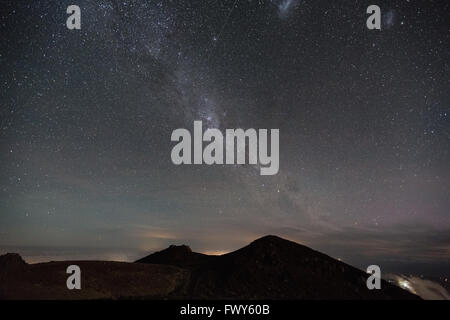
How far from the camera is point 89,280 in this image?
2008 cm

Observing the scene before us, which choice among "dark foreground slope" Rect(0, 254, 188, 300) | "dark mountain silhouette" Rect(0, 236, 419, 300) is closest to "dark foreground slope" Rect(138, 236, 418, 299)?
"dark mountain silhouette" Rect(0, 236, 419, 300)

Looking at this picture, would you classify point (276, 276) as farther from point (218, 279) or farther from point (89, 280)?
point (89, 280)

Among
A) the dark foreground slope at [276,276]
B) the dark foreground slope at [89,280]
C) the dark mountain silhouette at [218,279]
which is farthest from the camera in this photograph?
the dark foreground slope at [276,276]

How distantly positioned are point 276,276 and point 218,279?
3341 millimetres

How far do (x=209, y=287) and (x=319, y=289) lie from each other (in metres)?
5.99

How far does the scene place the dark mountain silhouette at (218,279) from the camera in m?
19.3

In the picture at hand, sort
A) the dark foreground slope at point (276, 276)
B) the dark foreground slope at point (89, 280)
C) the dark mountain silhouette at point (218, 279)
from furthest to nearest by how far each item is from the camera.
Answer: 1. the dark foreground slope at point (276, 276)
2. the dark mountain silhouette at point (218, 279)
3. the dark foreground slope at point (89, 280)

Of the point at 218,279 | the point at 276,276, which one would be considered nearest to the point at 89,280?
the point at 218,279

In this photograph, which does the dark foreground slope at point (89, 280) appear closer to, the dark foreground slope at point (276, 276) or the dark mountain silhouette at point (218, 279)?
the dark mountain silhouette at point (218, 279)

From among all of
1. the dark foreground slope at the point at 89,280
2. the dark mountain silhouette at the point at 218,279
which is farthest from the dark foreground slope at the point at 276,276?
the dark foreground slope at the point at 89,280

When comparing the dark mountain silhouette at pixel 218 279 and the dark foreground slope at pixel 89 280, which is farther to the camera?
the dark mountain silhouette at pixel 218 279

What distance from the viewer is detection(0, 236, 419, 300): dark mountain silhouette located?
63.3ft

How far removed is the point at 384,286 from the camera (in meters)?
23.2
